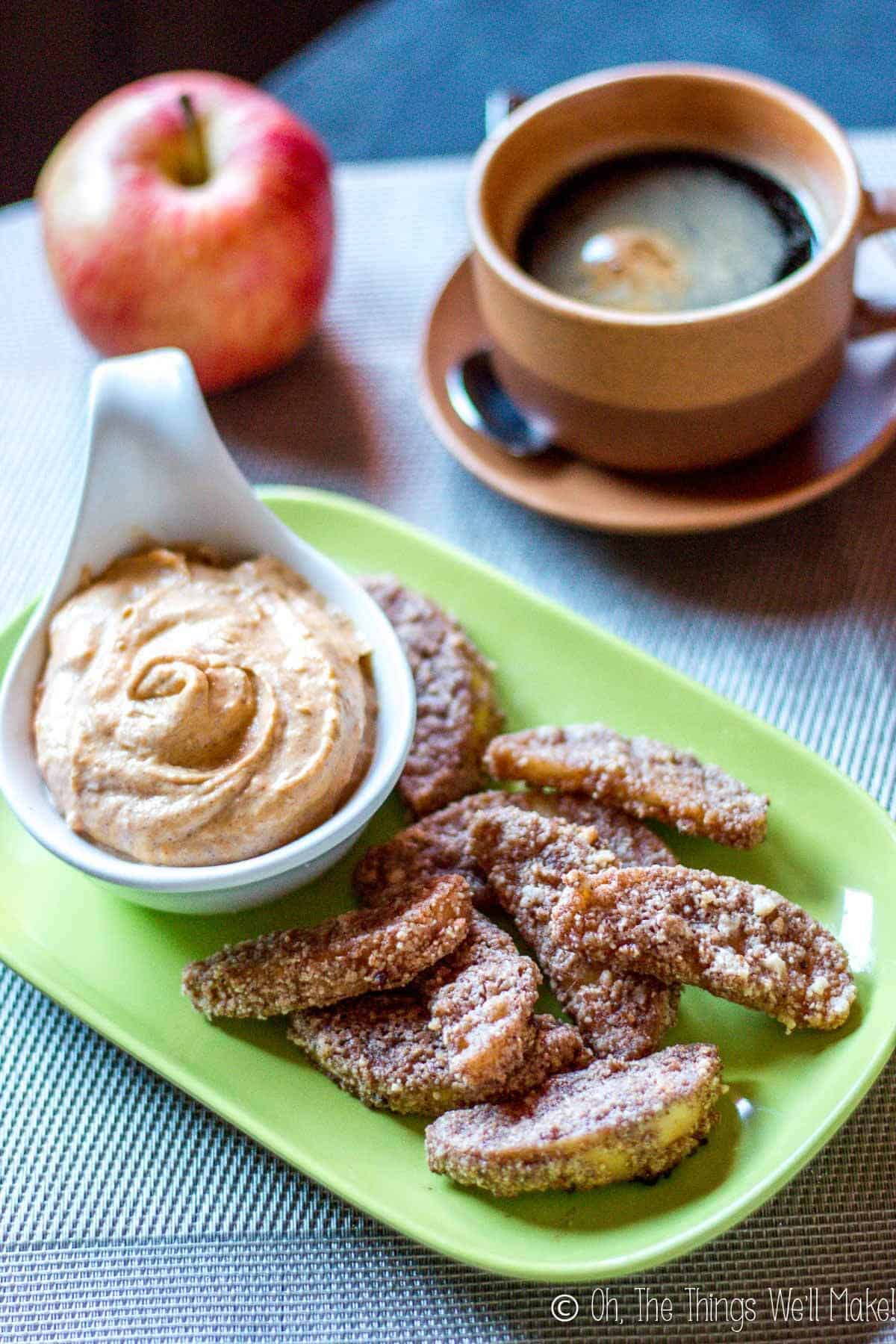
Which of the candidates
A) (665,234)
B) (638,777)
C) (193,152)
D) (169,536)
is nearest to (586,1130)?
(638,777)

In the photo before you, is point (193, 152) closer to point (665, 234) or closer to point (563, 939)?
point (665, 234)

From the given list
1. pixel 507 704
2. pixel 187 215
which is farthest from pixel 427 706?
pixel 187 215

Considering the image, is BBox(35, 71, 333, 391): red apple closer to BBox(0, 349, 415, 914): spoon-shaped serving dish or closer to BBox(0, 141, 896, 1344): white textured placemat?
BBox(0, 141, 896, 1344): white textured placemat

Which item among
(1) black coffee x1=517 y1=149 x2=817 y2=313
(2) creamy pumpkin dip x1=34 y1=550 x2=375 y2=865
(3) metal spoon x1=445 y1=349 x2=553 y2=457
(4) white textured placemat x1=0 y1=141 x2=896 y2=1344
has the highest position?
(1) black coffee x1=517 y1=149 x2=817 y2=313

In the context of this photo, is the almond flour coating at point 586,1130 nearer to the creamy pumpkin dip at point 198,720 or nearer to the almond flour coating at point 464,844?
the almond flour coating at point 464,844

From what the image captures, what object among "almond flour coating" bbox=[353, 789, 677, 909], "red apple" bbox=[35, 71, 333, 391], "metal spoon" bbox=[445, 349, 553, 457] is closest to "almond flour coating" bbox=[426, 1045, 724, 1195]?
"almond flour coating" bbox=[353, 789, 677, 909]

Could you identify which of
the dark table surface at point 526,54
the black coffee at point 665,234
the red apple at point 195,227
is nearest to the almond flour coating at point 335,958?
the black coffee at point 665,234
